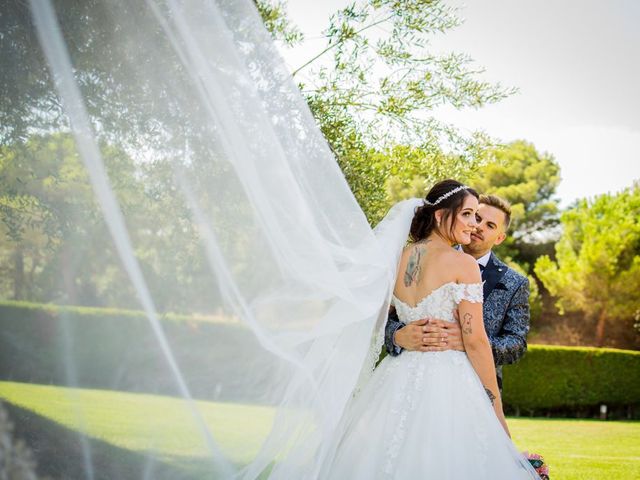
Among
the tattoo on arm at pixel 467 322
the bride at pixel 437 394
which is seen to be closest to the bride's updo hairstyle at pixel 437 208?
the bride at pixel 437 394

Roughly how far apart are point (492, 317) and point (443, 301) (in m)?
0.76

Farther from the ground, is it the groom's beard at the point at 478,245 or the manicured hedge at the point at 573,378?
the groom's beard at the point at 478,245

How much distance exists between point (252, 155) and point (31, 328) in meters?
1.08

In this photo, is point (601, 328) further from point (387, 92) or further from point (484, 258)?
point (484, 258)

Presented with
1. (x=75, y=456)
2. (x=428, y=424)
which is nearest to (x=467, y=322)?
(x=428, y=424)

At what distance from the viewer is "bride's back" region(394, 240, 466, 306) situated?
317 centimetres

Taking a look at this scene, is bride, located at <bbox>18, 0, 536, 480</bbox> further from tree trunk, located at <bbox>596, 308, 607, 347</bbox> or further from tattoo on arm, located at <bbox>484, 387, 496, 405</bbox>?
tree trunk, located at <bbox>596, 308, 607, 347</bbox>

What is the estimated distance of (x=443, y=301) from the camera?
10.5 feet

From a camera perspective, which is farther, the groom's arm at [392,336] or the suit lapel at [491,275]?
the suit lapel at [491,275]

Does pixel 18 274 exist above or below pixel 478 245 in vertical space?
below

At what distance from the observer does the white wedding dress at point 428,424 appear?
2.83 meters

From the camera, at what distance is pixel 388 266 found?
312 cm

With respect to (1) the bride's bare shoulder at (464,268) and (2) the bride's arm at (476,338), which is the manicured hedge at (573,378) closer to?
(2) the bride's arm at (476,338)

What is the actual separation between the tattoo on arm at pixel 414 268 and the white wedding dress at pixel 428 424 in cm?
12
